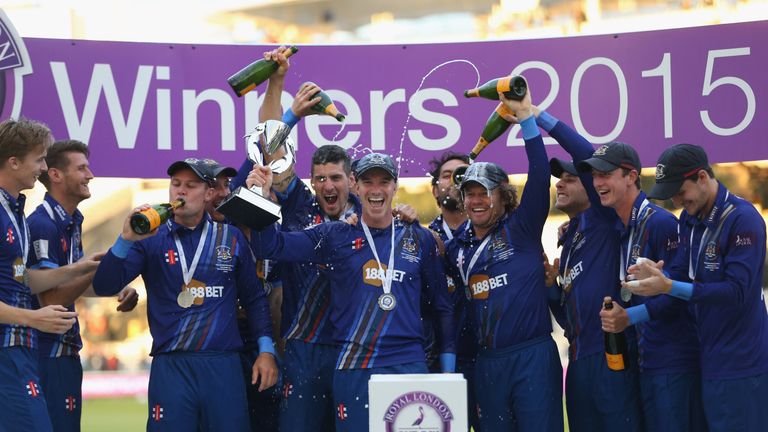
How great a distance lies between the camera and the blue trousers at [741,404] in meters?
5.12

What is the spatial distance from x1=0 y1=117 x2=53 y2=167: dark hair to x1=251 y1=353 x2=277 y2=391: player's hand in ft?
5.48

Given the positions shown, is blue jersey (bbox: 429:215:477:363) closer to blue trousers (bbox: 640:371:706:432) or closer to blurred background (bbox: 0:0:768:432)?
blue trousers (bbox: 640:371:706:432)

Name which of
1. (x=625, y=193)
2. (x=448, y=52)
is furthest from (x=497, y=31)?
(x=625, y=193)

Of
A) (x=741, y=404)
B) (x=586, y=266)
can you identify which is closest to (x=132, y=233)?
(x=586, y=266)

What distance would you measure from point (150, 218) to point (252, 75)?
1.13 meters

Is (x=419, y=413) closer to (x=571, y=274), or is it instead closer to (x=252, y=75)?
(x=571, y=274)

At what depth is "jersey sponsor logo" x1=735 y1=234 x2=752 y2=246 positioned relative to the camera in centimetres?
513

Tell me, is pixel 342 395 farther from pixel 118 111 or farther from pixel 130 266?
pixel 118 111

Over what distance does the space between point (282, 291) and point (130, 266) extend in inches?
41.9

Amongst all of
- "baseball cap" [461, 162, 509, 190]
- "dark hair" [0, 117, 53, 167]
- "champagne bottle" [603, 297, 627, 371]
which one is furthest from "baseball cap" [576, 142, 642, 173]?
"dark hair" [0, 117, 53, 167]

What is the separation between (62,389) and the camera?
19.4ft

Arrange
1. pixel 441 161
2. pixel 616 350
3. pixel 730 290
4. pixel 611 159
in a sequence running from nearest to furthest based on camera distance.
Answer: pixel 730 290 < pixel 616 350 < pixel 611 159 < pixel 441 161

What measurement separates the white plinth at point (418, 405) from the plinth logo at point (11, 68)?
12.4ft

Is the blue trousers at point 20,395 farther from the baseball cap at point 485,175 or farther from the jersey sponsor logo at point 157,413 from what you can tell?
the baseball cap at point 485,175
